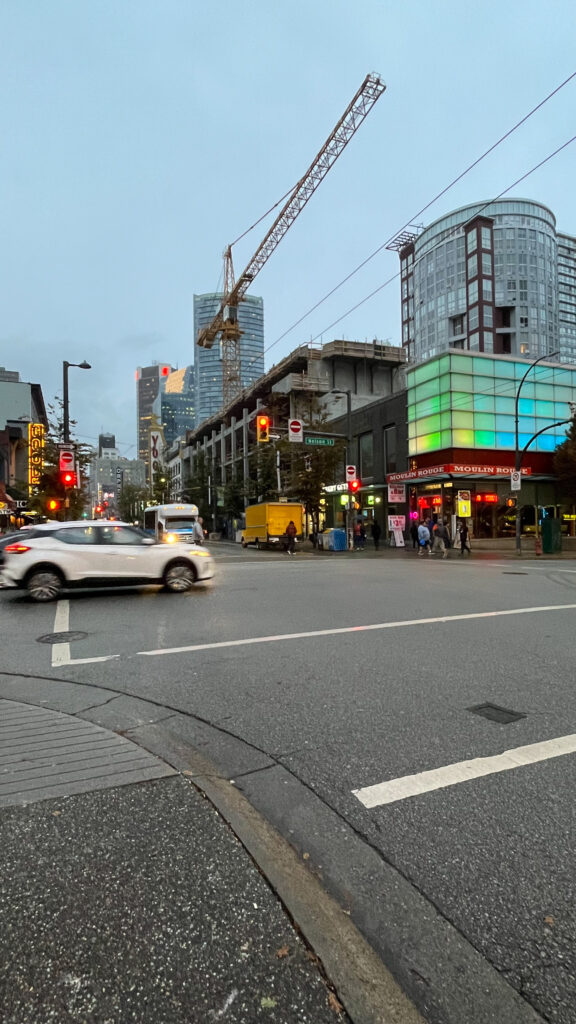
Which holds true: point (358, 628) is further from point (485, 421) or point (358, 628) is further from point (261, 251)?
point (261, 251)

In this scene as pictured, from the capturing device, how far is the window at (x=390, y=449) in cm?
3828

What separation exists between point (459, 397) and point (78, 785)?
1302 inches

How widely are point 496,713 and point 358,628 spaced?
11.4 ft

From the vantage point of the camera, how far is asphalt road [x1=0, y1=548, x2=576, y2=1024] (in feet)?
6.70

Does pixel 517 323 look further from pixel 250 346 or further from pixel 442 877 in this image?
pixel 442 877

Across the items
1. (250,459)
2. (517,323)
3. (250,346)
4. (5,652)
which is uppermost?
(250,346)

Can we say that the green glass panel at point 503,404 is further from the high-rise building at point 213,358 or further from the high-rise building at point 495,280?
the high-rise building at point 213,358

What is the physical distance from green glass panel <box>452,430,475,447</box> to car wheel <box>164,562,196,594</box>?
959 inches

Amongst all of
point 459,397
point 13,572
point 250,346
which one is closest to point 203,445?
point 250,346

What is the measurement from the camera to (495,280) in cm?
9644

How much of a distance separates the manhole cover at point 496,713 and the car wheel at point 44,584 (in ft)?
28.1

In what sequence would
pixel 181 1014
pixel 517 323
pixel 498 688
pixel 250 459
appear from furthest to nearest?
pixel 517 323, pixel 250 459, pixel 498 688, pixel 181 1014

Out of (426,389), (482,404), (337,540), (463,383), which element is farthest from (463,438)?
(337,540)

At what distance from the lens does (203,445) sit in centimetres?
9819
